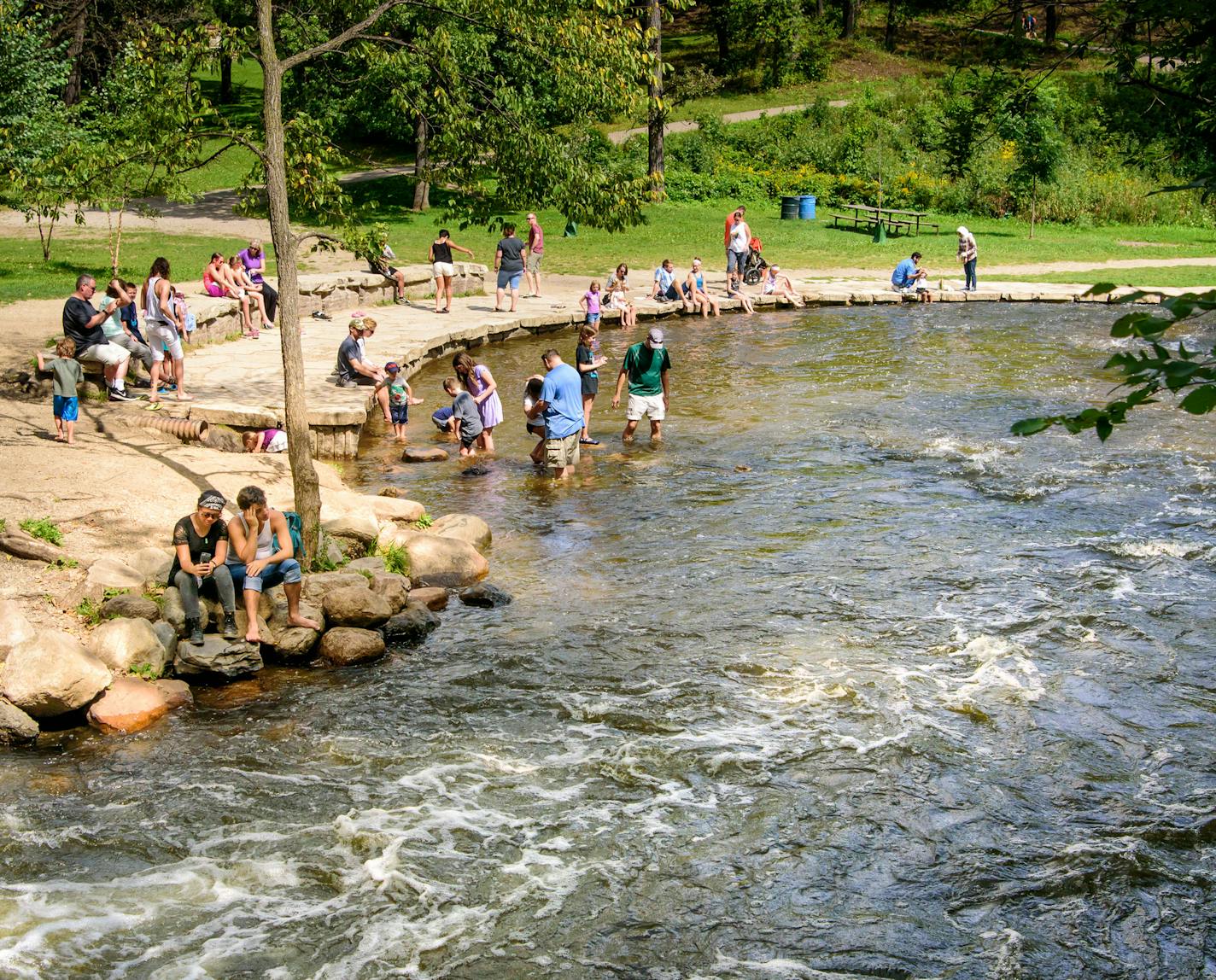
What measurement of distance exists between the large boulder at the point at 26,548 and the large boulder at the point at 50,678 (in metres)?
1.88

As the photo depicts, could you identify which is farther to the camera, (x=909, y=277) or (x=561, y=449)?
(x=909, y=277)

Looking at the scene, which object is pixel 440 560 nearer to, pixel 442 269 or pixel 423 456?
pixel 423 456

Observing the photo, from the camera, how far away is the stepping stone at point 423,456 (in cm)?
1683

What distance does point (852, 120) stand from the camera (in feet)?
162

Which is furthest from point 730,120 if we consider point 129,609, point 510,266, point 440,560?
point 129,609

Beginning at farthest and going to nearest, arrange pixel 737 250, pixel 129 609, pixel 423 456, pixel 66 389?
pixel 737 250, pixel 423 456, pixel 66 389, pixel 129 609

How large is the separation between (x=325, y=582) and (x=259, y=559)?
868 mm

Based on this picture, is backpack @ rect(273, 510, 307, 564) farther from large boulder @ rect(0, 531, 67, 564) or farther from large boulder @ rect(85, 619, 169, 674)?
large boulder @ rect(0, 531, 67, 564)

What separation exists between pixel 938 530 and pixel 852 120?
39150mm

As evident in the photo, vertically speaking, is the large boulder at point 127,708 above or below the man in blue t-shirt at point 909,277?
below

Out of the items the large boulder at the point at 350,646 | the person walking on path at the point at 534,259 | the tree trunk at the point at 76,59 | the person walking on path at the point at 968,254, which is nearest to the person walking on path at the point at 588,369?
the large boulder at the point at 350,646

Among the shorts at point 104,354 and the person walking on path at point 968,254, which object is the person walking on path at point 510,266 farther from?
the shorts at point 104,354

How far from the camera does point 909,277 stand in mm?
29391

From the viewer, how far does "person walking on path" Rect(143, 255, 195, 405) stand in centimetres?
1697
